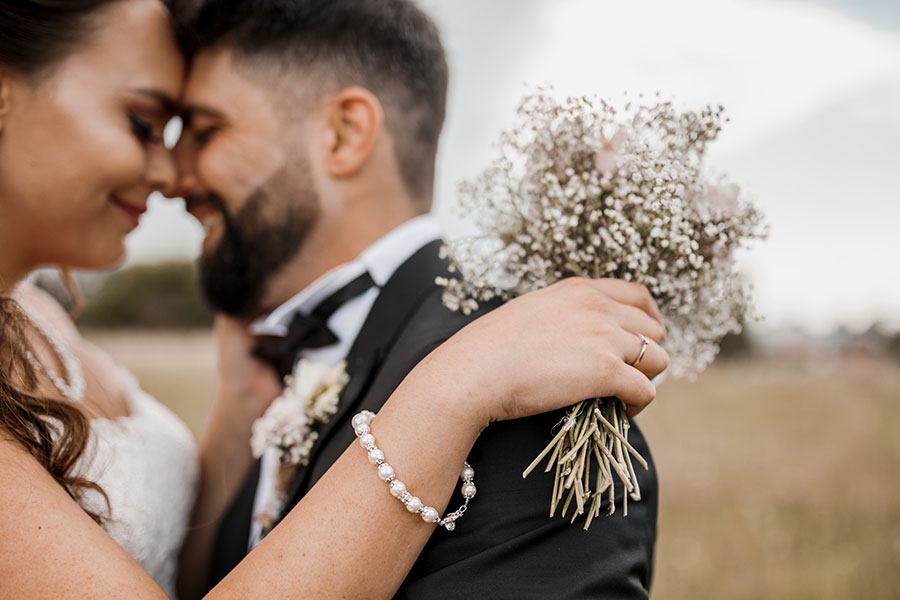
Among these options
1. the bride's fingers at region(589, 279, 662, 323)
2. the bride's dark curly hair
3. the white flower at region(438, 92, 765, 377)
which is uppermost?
the white flower at region(438, 92, 765, 377)

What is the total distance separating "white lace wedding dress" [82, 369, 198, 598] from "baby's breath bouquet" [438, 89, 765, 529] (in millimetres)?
1224

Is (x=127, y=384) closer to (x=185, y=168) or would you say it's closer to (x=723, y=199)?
(x=185, y=168)

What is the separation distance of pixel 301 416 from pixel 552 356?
3.09 feet

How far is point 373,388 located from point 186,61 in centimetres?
165

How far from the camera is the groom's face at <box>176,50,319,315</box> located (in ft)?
8.80

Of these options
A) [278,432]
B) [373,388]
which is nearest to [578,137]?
[373,388]

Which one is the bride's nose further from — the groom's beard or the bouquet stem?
the bouquet stem

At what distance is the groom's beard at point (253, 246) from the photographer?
2697 mm

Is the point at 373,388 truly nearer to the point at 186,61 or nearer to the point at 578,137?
the point at 578,137

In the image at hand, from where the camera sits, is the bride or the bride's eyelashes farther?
the bride's eyelashes

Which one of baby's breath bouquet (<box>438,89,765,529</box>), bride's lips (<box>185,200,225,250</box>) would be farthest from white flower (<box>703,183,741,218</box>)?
bride's lips (<box>185,200,225,250</box>)

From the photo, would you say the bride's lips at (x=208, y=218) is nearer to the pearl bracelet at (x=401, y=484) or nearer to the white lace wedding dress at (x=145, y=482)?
the white lace wedding dress at (x=145, y=482)

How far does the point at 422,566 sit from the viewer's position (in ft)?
5.68

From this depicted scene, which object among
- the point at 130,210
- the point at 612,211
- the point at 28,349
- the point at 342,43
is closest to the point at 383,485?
the point at 612,211
